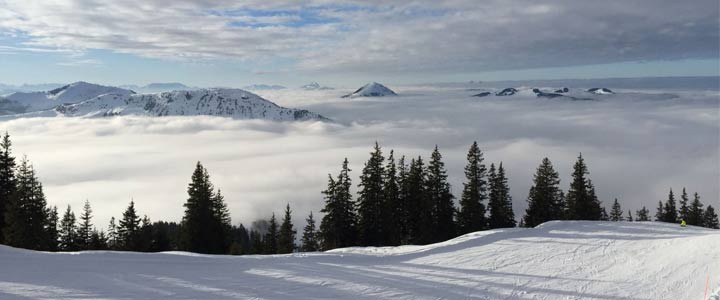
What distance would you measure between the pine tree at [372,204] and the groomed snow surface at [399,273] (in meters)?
16.2

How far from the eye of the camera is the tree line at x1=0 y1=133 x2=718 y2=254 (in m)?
33.3

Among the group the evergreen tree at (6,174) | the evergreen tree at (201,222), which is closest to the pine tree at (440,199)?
the evergreen tree at (201,222)

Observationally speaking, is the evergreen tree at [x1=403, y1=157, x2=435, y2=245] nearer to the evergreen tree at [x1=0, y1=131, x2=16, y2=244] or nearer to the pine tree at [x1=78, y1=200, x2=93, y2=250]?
the pine tree at [x1=78, y1=200, x2=93, y2=250]

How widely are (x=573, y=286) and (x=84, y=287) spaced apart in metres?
15.7

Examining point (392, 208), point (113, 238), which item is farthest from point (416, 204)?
point (113, 238)

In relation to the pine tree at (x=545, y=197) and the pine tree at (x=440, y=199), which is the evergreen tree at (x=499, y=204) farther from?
the pine tree at (x=440, y=199)

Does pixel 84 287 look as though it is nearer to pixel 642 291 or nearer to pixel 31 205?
pixel 642 291

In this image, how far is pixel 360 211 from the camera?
36.7 meters

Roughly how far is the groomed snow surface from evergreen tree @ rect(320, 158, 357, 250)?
1577 cm

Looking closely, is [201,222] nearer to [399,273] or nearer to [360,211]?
[360,211]

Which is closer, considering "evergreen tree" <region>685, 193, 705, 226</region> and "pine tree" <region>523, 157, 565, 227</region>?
"pine tree" <region>523, 157, 565, 227</region>

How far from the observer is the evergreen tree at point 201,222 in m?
33.4

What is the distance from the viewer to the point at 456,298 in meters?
12.9

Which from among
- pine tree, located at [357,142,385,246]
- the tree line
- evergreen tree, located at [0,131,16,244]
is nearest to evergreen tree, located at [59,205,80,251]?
the tree line
